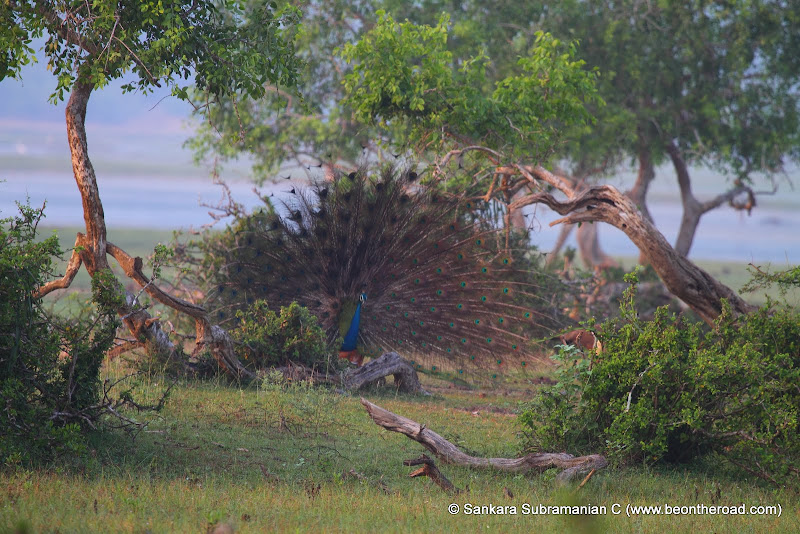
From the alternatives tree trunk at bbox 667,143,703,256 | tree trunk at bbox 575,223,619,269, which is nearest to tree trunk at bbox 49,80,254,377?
tree trunk at bbox 667,143,703,256

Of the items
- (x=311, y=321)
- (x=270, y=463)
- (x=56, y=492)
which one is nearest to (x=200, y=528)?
(x=56, y=492)

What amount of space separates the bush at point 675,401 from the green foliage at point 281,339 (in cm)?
415

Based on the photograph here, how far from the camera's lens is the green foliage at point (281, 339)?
38.1ft

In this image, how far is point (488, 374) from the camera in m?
13.2

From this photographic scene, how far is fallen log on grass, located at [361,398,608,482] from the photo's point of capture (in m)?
7.08

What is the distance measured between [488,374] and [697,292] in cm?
370

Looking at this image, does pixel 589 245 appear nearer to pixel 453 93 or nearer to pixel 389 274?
pixel 453 93

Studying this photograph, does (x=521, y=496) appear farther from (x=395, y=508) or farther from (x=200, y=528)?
(x=200, y=528)

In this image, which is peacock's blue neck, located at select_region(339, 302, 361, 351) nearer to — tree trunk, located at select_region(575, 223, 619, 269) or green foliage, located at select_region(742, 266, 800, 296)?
green foliage, located at select_region(742, 266, 800, 296)

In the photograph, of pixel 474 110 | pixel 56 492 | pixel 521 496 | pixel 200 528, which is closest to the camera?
pixel 200 528

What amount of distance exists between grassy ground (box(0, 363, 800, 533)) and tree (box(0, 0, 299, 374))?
165 centimetres

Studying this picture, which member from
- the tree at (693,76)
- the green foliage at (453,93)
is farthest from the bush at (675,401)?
the tree at (693,76)

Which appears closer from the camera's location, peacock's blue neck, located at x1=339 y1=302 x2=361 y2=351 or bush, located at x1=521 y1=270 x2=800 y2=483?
bush, located at x1=521 y1=270 x2=800 y2=483

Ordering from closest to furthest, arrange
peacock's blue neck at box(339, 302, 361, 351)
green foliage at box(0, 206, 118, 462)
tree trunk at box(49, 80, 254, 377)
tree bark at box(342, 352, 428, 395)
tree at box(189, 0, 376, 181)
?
1. green foliage at box(0, 206, 118, 462)
2. tree trunk at box(49, 80, 254, 377)
3. tree bark at box(342, 352, 428, 395)
4. peacock's blue neck at box(339, 302, 361, 351)
5. tree at box(189, 0, 376, 181)
